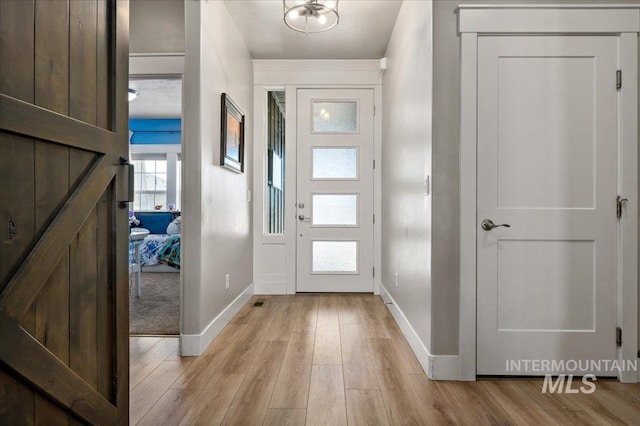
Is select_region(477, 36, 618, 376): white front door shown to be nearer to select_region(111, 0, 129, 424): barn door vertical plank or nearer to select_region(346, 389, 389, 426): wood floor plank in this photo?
select_region(346, 389, 389, 426): wood floor plank

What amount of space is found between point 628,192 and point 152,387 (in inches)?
108

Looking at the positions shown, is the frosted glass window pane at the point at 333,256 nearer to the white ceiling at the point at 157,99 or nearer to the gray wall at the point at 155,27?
the gray wall at the point at 155,27

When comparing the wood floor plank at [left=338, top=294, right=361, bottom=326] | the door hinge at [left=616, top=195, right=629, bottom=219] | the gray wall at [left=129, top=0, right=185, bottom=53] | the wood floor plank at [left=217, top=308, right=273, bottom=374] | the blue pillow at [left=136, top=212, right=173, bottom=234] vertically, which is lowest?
the wood floor plank at [left=338, top=294, right=361, bottom=326]

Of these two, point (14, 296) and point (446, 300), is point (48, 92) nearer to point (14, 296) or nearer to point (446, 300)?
point (14, 296)

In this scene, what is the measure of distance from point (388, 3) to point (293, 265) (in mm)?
2682

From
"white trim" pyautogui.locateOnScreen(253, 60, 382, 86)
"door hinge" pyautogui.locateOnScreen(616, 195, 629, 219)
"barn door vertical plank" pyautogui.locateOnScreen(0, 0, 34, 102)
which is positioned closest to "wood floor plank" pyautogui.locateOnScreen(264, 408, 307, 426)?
"barn door vertical plank" pyautogui.locateOnScreen(0, 0, 34, 102)

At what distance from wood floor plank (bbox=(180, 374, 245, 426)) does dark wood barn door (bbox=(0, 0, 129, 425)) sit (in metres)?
0.31

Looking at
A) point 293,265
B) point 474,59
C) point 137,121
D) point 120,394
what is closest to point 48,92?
point 120,394

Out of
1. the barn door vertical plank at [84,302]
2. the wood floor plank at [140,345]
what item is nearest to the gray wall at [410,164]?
the barn door vertical plank at [84,302]

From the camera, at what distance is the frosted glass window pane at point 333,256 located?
14.2ft

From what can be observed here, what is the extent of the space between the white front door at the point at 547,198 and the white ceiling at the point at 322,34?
4.58 feet

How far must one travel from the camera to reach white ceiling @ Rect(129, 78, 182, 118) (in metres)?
5.81

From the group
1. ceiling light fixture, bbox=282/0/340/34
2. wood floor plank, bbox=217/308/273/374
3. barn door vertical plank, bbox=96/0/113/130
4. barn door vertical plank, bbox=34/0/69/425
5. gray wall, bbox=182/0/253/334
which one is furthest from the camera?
ceiling light fixture, bbox=282/0/340/34

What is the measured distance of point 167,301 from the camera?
388cm
